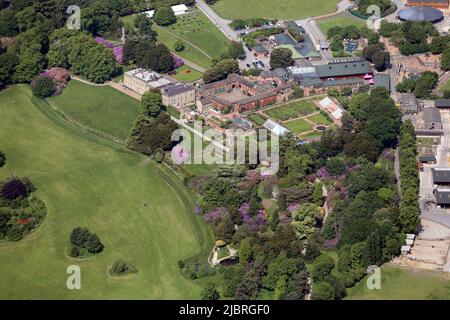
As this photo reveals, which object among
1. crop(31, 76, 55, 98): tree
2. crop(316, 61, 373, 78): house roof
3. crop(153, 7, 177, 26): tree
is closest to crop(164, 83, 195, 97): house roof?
crop(31, 76, 55, 98): tree

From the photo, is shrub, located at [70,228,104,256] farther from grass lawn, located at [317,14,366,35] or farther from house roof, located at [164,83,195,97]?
grass lawn, located at [317,14,366,35]

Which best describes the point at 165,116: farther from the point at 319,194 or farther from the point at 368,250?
the point at 368,250

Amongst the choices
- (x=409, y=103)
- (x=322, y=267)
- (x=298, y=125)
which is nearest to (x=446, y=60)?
Result: (x=409, y=103)

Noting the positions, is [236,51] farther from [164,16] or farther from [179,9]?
[179,9]

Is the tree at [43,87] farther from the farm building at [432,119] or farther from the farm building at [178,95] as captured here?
the farm building at [432,119]

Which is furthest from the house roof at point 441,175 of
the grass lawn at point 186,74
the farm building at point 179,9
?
the farm building at point 179,9

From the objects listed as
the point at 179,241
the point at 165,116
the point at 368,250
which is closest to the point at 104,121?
the point at 165,116
